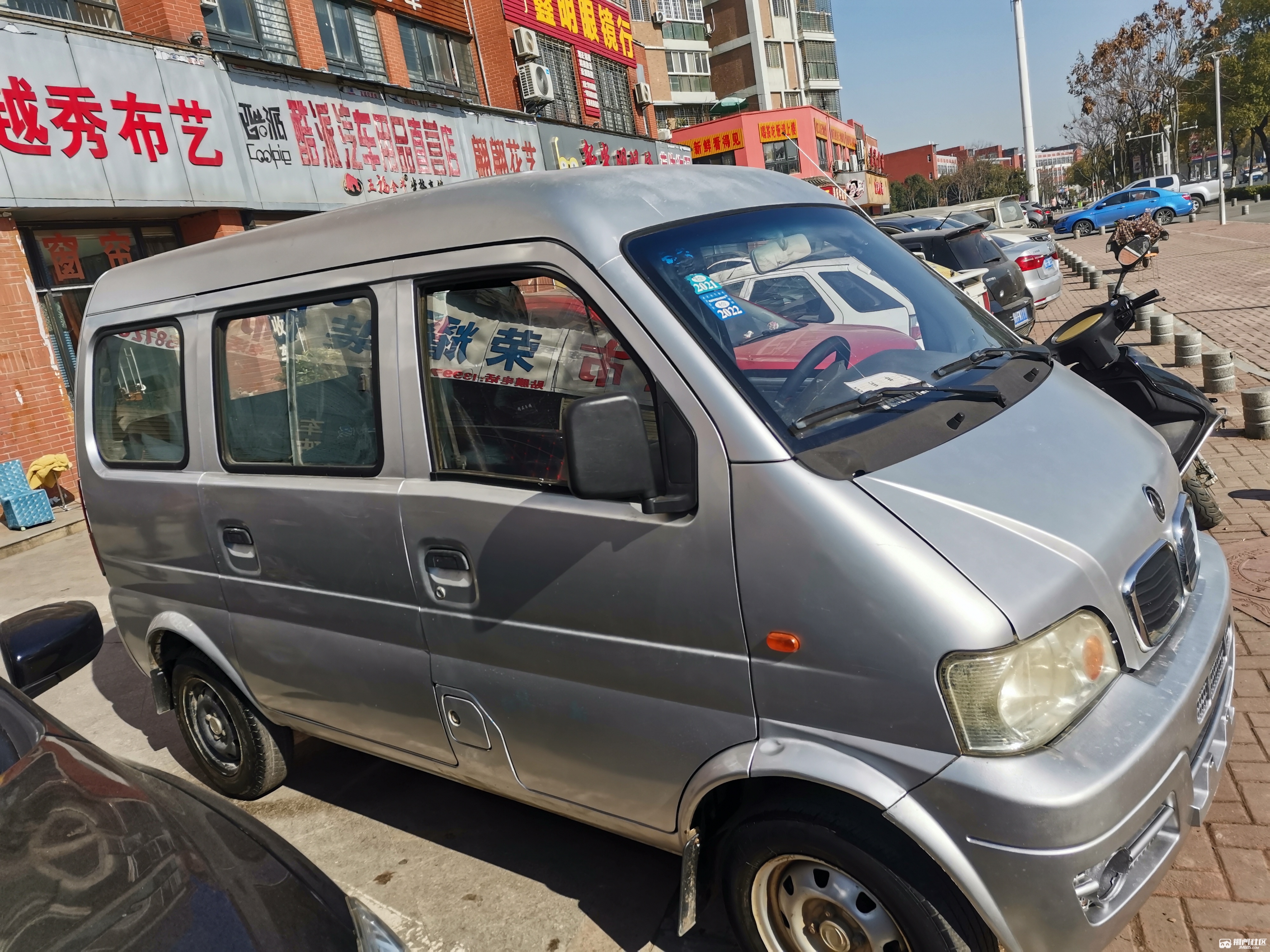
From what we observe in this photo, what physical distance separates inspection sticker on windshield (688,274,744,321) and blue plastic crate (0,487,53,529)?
983 centimetres

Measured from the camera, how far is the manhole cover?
4.39 metres

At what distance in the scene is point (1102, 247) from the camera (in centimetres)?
3189

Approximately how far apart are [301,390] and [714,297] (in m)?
1.55

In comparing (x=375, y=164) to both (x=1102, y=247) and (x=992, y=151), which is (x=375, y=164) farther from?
(x=992, y=151)

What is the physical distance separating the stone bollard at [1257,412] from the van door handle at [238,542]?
278 inches

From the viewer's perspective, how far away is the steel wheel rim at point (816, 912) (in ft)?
7.51

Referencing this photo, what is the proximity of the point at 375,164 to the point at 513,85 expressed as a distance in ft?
20.7

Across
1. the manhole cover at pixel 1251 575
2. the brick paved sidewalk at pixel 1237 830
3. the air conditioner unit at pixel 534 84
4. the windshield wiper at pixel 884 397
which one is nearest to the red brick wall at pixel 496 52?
the air conditioner unit at pixel 534 84

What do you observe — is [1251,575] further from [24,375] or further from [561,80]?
[561,80]

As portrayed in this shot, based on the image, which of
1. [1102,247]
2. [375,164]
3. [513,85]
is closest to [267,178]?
[375,164]

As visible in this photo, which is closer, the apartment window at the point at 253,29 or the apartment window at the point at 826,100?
the apartment window at the point at 253,29

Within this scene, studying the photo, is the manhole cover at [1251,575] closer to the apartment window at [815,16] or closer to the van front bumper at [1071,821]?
the van front bumper at [1071,821]

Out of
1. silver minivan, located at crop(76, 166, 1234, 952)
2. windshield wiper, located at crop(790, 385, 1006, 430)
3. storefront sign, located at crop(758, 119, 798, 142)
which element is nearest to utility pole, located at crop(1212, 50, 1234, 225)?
storefront sign, located at crop(758, 119, 798, 142)

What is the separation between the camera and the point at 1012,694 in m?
2.05
